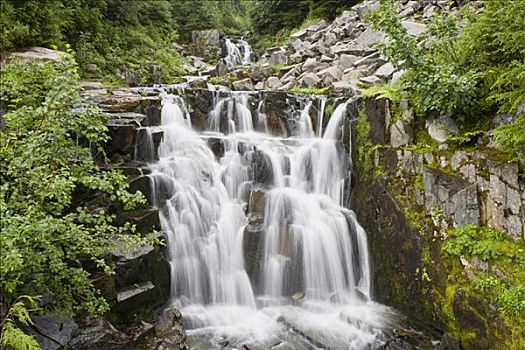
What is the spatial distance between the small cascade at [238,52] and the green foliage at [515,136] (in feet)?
63.3

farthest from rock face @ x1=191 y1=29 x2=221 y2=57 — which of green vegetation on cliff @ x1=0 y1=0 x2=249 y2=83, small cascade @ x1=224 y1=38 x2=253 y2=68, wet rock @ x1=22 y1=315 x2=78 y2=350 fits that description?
wet rock @ x1=22 y1=315 x2=78 y2=350

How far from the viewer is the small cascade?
23.6 meters

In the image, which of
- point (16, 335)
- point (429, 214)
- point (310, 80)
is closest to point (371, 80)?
point (310, 80)

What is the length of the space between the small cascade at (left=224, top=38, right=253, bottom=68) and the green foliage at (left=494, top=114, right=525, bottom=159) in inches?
760

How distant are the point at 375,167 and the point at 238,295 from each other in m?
4.56

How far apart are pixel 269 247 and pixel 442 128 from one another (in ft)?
15.6

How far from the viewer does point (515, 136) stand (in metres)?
5.42

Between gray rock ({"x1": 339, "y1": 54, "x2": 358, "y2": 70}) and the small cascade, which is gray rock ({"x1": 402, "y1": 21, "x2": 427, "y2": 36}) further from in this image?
the small cascade

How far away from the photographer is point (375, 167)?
28.8ft

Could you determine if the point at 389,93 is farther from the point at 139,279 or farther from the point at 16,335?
the point at 16,335

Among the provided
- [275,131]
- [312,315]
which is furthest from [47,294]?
[275,131]

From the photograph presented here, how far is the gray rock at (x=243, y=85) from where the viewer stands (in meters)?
15.2

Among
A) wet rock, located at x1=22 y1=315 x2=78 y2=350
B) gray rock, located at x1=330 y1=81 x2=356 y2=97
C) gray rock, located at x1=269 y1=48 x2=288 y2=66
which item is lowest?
wet rock, located at x1=22 y1=315 x2=78 y2=350

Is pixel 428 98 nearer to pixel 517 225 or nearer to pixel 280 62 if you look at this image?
pixel 517 225
